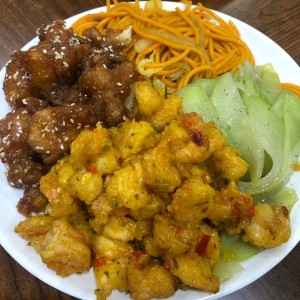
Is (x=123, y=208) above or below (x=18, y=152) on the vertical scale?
below

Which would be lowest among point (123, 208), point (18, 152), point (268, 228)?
point (268, 228)

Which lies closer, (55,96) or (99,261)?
(99,261)

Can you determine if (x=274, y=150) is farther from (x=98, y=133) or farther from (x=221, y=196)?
(x=98, y=133)

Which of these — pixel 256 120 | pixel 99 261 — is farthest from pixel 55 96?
pixel 256 120

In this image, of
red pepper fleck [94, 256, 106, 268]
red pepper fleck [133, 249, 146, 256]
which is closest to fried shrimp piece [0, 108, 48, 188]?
red pepper fleck [94, 256, 106, 268]

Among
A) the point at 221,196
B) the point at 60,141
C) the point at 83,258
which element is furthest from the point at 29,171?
the point at 221,196

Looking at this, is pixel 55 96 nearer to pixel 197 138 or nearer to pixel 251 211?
pixel 197 138

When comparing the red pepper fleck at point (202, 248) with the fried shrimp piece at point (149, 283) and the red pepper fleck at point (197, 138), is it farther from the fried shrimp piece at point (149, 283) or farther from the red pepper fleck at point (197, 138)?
the red pepper fleck at point (197, 138)
